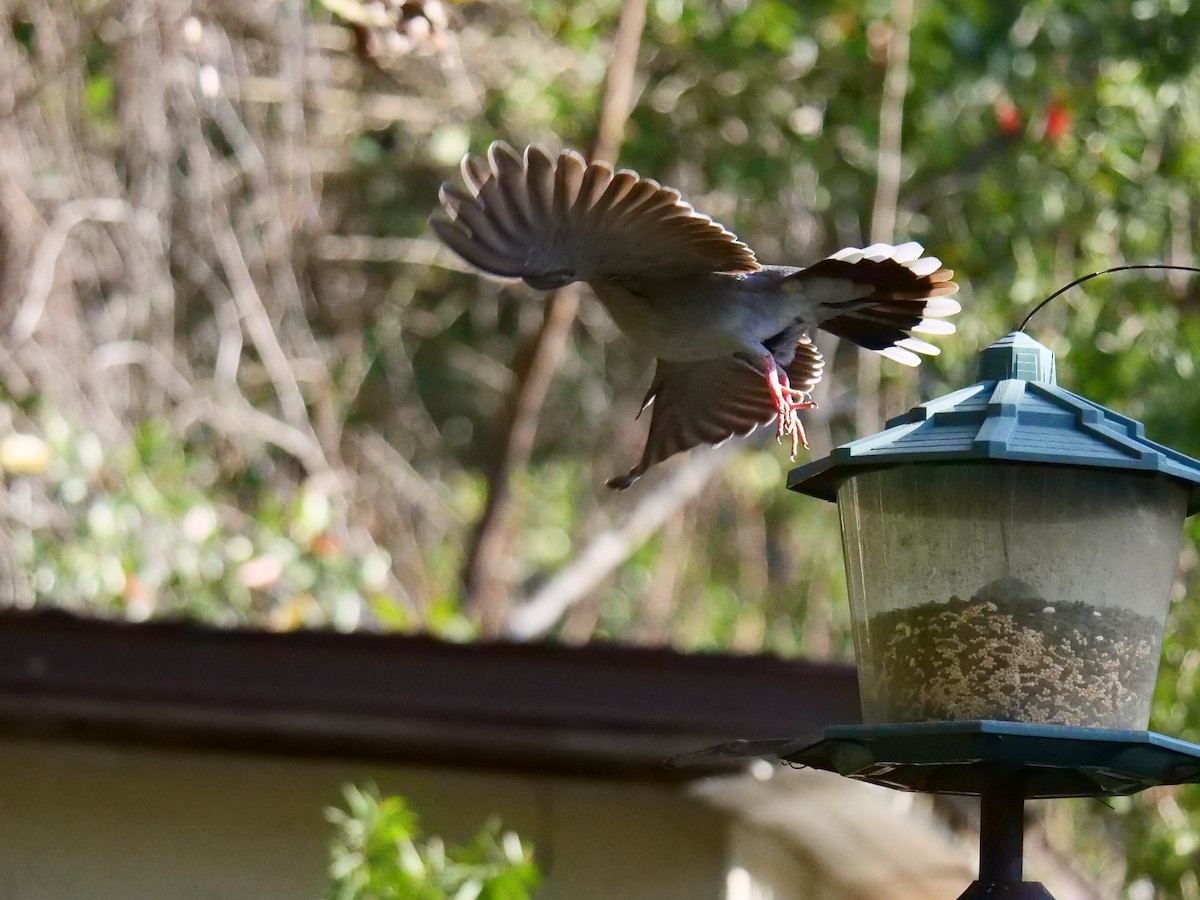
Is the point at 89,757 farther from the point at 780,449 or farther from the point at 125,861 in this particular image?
the point at 780,449

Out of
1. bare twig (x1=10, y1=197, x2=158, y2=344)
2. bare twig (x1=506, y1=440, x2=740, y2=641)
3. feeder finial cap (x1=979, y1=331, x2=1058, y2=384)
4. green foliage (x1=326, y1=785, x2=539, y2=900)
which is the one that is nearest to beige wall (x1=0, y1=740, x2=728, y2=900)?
green foliage (x1=326, y1=785, x2=539, y2=900)

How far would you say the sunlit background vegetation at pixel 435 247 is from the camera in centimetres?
661

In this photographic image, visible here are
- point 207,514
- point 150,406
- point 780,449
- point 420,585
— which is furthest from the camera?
point 780,449

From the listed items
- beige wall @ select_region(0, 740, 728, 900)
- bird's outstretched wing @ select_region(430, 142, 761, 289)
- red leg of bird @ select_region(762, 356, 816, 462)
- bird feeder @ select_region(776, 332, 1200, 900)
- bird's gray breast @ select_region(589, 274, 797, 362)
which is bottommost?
beige wall @ select_region(0, 740, 728, 900)

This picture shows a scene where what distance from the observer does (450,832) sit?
4191 millimetres

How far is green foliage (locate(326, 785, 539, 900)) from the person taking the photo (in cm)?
356

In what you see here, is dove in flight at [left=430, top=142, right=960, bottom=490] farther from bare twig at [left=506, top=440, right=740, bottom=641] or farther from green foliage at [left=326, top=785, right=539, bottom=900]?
bare twig at [left=506, top=440, right=740, bottom=641]

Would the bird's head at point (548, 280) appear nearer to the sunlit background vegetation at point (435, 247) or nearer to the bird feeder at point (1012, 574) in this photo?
the bird feeder at point (1012, 574)

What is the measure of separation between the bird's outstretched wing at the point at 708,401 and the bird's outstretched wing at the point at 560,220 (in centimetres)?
43

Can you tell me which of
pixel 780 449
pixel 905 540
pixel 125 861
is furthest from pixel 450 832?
pixel 780 449

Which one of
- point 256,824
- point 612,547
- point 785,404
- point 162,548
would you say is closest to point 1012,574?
point 785,404

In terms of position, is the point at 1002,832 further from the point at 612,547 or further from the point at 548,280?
the point at 612,547

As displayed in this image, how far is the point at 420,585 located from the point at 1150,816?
346 centimetres

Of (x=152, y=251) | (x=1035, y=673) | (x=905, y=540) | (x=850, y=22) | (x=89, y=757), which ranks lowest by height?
(x=89, y=757)
